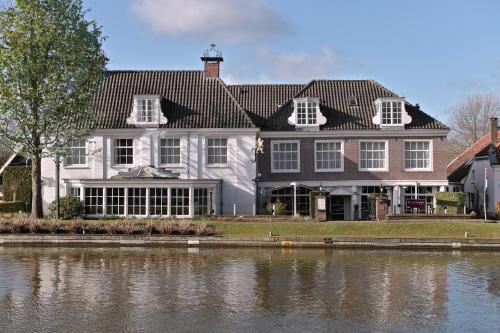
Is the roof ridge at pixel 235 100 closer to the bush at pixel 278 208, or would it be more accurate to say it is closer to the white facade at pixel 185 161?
the white facade at pixel 185 161

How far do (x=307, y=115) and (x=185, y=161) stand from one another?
27.9ft

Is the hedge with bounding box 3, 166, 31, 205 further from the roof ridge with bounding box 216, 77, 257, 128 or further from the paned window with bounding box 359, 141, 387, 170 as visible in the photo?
the paned window with bounding box 359, 141, 387, 170

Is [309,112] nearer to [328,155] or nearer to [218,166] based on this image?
[328,155]

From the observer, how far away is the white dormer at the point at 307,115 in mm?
39781

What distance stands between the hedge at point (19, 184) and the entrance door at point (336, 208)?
66.2 feet

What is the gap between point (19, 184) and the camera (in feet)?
134

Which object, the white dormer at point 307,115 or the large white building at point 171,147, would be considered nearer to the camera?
the large white building at point 171,147

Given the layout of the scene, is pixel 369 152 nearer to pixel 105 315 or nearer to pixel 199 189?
pixel 199 189

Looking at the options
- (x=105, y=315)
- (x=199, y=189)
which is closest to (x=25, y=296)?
(x=105, y=315)

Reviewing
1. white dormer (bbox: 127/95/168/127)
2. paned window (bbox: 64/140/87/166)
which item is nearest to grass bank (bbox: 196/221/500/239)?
white dormer (bbox: 127/95/168/127)

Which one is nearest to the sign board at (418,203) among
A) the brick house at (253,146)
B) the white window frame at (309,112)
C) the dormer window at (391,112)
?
the brick house at (253,146)

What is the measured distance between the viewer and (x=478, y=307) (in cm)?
1489

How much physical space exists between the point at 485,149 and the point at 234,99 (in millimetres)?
18021

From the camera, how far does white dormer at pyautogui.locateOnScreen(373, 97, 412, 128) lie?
1559 inches
